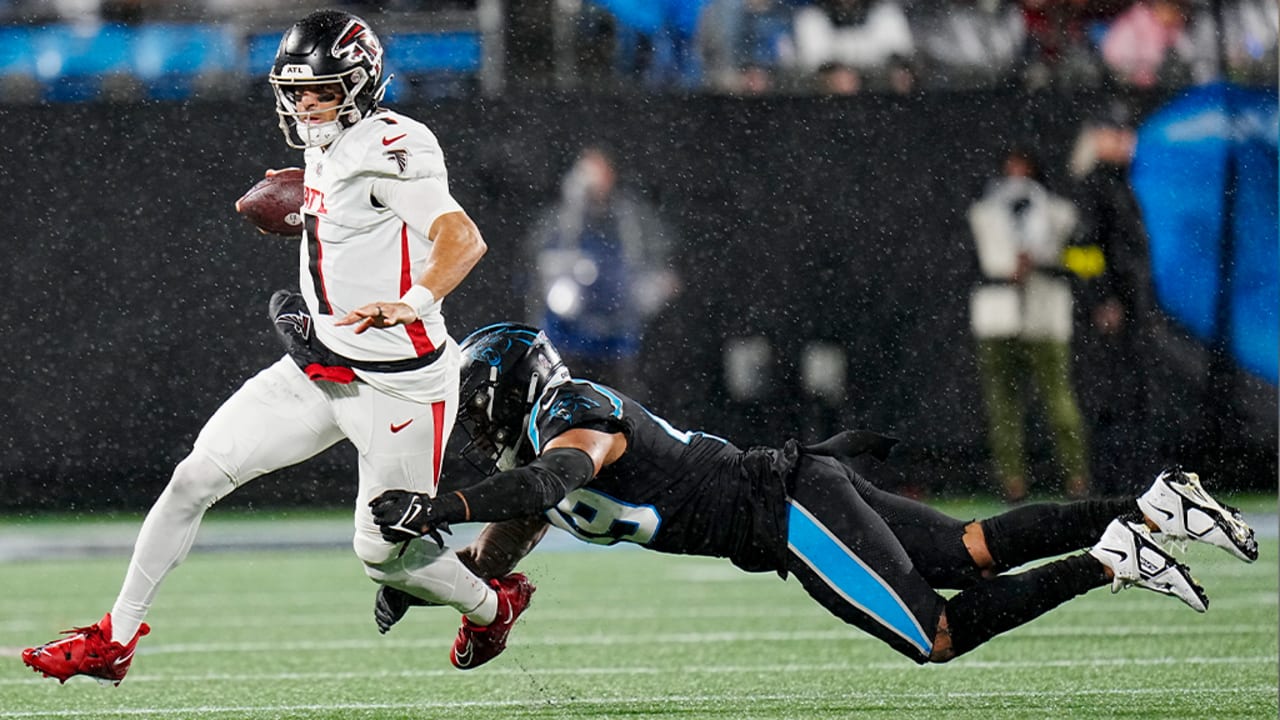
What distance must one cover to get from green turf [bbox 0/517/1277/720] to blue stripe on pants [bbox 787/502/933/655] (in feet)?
0.82

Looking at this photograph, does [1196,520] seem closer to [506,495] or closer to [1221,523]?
[1221,523]

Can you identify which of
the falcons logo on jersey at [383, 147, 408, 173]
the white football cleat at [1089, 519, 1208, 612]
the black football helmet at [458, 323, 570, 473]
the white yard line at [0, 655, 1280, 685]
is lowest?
the white yard line at [0, 655, 1280, 685]

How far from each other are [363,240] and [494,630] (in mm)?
874

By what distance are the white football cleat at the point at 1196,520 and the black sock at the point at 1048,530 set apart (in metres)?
0.09

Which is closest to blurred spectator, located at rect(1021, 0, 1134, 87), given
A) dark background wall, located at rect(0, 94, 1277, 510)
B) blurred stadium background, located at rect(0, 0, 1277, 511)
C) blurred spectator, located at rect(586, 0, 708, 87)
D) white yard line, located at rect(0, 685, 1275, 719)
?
blurred stadium background, located at rect(0, 0, 1277, 511)

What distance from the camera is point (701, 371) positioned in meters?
8.12

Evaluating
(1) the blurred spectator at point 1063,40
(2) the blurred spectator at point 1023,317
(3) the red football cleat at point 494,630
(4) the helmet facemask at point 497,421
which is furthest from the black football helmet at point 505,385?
(1) the blurred spectator at point 1063,40

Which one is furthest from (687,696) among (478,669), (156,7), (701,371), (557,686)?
(156,7)

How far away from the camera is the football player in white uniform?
141 inches

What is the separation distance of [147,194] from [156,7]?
87cm

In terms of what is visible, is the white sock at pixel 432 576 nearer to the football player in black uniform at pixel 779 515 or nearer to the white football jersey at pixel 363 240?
the football player in black uniform at pixel 779 515

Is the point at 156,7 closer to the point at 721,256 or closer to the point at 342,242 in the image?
the point at 721,256

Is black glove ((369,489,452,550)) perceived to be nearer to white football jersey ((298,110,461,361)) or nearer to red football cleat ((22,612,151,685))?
white football jersey ((298,110,461,361))

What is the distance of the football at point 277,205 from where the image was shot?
3852 mm
